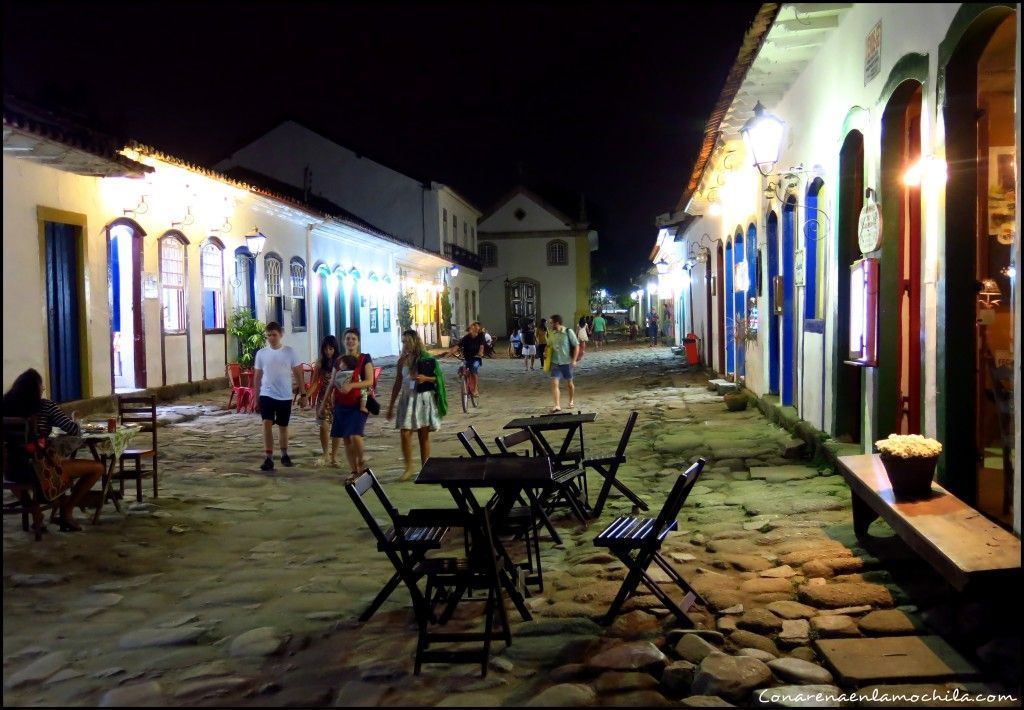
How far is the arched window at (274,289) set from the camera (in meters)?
19.6

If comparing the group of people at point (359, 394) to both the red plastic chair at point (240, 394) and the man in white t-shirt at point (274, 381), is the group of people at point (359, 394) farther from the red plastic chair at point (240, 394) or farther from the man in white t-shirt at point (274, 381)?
the red plastic chair at point (240, 394)

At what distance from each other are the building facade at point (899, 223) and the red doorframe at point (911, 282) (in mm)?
13

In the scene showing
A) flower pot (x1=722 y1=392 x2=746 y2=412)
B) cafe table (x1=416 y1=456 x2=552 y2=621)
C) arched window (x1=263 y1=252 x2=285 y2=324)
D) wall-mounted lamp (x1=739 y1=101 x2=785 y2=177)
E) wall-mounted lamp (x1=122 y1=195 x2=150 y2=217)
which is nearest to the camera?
cafe table (x1=416 y1=456 x2=552 y2=621)

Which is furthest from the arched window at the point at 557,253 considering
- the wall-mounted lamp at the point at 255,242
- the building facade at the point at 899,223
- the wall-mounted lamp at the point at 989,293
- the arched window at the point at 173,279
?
the wall-mounted lamp at the point at 989,293

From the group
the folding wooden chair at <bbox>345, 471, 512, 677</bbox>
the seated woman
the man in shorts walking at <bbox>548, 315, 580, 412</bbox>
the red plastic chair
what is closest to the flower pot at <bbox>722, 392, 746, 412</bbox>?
the man in shorts walking at <bbox>548, 315, 580, 412</bbox>

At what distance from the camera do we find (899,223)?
6.89 metres

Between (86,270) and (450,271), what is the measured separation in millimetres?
26064

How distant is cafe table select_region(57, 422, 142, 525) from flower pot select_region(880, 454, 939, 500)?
551 cm

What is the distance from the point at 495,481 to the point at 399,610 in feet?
3.42

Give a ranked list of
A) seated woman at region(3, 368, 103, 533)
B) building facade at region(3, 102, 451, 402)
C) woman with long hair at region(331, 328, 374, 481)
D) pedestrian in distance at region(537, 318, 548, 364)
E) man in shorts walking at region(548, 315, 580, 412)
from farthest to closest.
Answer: pedestrian in distance at region(537, 318, 548, 364) < man in shorts walking at region(548, 315, 580, 412) < building facade at region(3, 102, 451, 402) < woman with long hair at region(331, 328, 374, 481) < seated woman at region(3, 368, 103, 533)

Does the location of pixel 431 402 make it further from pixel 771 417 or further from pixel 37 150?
pixel 37 150

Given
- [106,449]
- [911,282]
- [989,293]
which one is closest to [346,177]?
[106,449]

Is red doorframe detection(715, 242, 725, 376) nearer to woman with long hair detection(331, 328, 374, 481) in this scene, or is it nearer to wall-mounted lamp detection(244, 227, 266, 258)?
wall-mounted lamp detection(244, 227, 266, 258)

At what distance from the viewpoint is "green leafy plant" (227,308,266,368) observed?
669 inches
